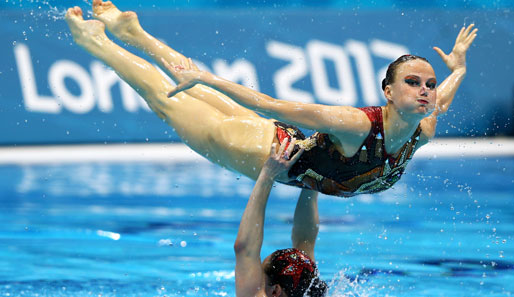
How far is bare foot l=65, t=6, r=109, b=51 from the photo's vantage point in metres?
A: 4.87

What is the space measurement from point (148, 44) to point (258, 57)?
20.5ft

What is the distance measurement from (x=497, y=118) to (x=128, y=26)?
303 inches

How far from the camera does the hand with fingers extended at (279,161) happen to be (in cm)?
398

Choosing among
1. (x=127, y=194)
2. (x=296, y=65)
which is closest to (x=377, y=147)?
(x=127, y=194)

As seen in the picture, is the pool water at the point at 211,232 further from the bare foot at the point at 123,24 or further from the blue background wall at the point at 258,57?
the bare foot at the point at 123,24

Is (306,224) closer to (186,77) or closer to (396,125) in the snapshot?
(396,125)

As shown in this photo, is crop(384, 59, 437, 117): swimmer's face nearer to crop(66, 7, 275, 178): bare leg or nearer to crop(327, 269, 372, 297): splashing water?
crop(66, 7, 275, 178): bare leg

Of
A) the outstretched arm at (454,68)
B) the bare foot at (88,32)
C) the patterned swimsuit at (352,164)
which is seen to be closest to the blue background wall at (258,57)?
the bare foot at (88,32)

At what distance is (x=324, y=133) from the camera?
405cm

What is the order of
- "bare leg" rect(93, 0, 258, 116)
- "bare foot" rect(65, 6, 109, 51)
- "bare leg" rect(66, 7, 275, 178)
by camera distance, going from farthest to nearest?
"bare foot" rect(65, 6, 109, 51)
"bare leg" rect(93, 0, 258, 116)
"bare leg" rect(66, 7, 275, 178)

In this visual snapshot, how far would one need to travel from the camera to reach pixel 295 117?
12.2 feet

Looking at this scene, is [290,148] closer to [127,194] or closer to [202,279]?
[202,279]

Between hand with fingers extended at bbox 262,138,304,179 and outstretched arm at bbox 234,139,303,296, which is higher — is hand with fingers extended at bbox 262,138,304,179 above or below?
above

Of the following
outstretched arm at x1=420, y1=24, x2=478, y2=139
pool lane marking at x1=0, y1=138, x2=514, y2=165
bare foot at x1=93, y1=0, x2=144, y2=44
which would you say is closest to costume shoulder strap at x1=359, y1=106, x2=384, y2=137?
outstretched arm at x1=420, y1=24, x2=478, y2=139
